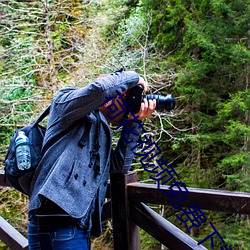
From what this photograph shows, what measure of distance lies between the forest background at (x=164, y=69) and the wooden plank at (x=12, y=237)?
6.84 feet

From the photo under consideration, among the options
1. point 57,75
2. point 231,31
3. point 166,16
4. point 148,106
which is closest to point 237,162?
point 231,31

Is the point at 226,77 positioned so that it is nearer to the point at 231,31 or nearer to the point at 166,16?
the point at 231,31

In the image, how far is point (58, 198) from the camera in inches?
41.3

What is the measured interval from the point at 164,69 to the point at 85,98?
3744 mm

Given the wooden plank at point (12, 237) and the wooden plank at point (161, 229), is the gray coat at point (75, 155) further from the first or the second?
the wooden plank at point (12, 237)

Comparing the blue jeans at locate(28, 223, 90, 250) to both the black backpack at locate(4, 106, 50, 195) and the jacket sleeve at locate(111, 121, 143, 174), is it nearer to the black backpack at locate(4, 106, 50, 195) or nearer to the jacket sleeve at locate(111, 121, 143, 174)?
the black backpack at locate(4, 106, 50, 195)

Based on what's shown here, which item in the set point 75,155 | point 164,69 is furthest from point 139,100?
point 164,69

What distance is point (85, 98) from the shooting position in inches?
41.6

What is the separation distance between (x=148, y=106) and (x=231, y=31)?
2.90 meters

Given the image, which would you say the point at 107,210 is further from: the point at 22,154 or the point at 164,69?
the point at 164,69

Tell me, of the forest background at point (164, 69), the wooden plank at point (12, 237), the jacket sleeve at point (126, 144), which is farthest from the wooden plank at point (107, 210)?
the forest background at point (164, 69)

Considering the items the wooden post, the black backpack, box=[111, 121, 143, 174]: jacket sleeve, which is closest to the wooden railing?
the wooden post

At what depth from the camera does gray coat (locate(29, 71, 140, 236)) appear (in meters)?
1.06

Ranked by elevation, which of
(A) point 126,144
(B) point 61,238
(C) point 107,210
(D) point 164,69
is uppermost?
(A) point 126,144
